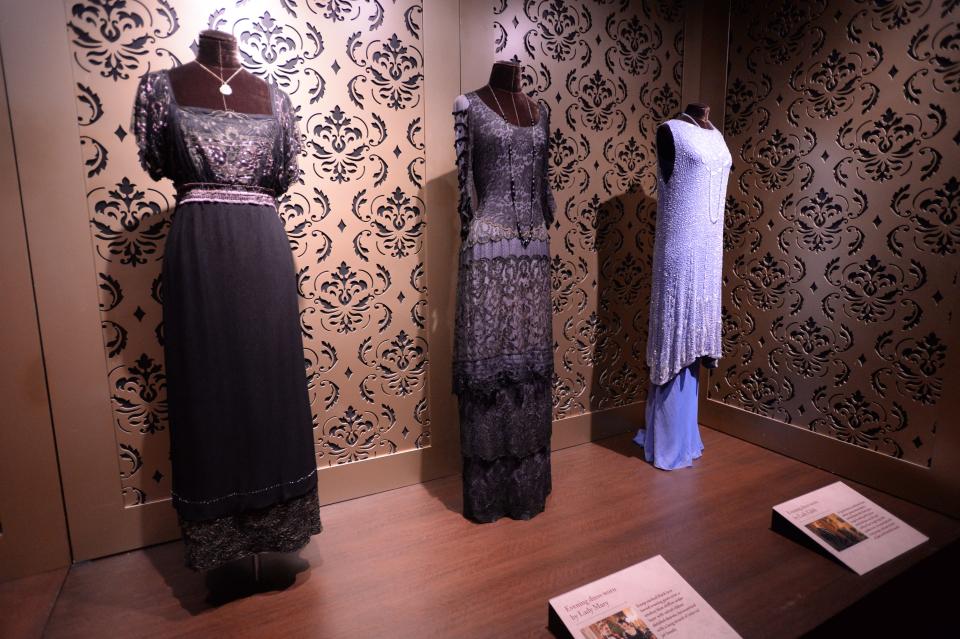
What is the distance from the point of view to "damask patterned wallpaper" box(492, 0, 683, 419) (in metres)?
2.38

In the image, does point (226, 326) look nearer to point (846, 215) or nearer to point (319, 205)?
point (319, 205)

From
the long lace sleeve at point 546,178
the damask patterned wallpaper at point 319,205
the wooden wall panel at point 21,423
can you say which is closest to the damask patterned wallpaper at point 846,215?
the long lace sleeve at point 546,178

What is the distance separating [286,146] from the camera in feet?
5.00

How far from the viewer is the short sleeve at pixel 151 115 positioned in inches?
53.2

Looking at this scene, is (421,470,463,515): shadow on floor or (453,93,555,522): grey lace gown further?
(421,470,463,515): shadow on floor

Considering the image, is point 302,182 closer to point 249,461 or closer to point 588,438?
point 249,461

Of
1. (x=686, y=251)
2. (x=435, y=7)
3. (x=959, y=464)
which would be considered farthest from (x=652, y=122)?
(x=959, y=464)

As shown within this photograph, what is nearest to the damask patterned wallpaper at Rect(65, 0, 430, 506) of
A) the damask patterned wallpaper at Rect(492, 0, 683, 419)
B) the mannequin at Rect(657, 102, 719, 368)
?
the damask patterned wallpaper at Rect(492, 0, 683, 419)

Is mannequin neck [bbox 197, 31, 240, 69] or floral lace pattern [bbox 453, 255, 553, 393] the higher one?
mannequin neck [bbox 197, 31, 240, 69]

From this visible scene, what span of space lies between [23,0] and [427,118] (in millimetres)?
1272

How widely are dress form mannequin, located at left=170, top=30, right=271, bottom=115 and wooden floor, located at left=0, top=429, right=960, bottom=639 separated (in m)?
1.43

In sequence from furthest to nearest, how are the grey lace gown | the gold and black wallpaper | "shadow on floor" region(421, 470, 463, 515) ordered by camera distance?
"shadow on floor" region(421, 470, 463, 515) < the grey lace gown < the gold and black wallpaper

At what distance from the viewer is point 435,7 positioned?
2.06 meters
